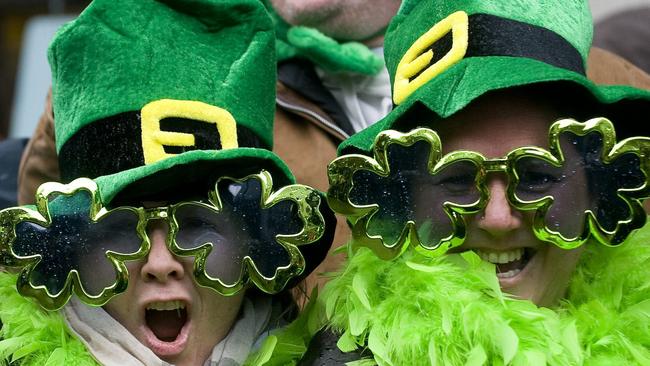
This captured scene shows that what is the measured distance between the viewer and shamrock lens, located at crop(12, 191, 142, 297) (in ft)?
7.52

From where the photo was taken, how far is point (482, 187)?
2174 millimetres

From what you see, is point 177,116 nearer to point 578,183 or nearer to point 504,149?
point 504,149

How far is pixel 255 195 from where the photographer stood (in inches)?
91.7

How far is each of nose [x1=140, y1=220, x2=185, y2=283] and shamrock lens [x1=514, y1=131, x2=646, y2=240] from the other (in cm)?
64

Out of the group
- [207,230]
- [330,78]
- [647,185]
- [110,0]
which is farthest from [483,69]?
[330,78]

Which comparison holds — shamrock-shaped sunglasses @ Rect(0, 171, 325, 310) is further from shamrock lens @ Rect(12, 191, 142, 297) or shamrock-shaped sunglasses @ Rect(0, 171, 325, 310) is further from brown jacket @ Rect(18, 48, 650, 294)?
brown jacket @ Rect(18, 48, 650, 294)

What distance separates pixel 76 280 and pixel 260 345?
0.38 m

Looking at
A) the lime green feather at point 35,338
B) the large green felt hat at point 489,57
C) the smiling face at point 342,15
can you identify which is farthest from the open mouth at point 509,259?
the smiling face at point 342,15

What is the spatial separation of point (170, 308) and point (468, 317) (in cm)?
58

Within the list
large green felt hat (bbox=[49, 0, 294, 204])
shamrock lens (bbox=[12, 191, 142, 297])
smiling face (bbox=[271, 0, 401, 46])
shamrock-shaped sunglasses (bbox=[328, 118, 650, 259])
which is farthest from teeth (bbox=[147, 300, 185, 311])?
smiling face (bbox=[271, 0, 401, 46])

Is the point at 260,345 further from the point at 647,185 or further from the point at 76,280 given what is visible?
the point at 647,185

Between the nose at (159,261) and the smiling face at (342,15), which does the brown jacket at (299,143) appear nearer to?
the smiling face at (342,15)

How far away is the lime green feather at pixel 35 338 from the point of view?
2303 millimetres

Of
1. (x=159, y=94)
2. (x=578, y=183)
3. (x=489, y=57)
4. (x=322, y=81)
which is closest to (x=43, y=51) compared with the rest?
(x=322, y=81)
